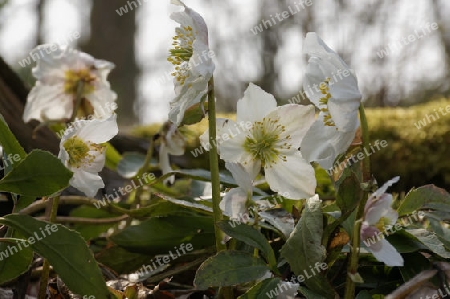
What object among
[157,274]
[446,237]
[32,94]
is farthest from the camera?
[32,94]

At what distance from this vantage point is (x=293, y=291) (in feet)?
1.94

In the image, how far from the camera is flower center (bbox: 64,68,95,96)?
116 centimetres

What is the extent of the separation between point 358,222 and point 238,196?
0.16 metres

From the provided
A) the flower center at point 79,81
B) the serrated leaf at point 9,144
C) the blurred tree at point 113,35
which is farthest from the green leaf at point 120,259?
the blurred tree at point 113,35

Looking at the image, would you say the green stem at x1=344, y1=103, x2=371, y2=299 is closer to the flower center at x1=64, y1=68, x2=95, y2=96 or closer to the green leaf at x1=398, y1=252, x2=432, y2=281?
the green leaf at x1=398, y1=252, x2=432, y2=281

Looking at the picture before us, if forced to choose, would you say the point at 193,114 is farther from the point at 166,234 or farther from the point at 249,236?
the point at 166,234

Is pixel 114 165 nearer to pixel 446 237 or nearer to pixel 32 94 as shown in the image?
pixel 32 94

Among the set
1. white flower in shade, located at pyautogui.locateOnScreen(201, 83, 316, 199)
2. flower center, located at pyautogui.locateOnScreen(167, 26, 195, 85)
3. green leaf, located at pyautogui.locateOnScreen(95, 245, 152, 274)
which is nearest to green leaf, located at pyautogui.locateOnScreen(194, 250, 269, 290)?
white flower in shade, located at pyautogui.locateOnScreen(201, 83, 316, 199)

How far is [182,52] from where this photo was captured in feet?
2.28

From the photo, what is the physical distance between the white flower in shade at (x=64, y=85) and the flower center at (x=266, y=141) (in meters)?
0.50

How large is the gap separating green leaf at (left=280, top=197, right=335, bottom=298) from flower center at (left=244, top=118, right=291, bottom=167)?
0.12 meters

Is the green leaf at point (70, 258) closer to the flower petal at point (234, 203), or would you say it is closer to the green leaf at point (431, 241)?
the flower petal at point (234, 203)

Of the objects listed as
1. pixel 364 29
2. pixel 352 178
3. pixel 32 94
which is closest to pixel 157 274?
pixel 352 178

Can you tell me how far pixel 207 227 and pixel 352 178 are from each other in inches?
13.2
